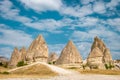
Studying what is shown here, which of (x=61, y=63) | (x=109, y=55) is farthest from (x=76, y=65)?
(x=109, y=55)

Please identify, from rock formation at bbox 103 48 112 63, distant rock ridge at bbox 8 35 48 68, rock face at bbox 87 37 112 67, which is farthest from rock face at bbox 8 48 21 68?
rock formation at bbox 103 48 112 63

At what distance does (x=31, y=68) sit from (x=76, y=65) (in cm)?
4374

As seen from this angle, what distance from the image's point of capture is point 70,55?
93.3m

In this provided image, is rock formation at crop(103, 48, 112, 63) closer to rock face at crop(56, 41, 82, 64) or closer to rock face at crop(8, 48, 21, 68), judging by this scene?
rock face at crop(56, 41, 82, 64)

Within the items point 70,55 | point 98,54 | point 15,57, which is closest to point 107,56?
point 98,54

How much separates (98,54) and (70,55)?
11674 millimetres

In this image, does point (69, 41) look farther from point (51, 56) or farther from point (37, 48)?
point (51, 56)

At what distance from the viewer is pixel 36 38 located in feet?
314

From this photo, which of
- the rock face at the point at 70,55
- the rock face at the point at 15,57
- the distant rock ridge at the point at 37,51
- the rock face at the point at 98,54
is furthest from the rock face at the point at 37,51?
the rock face at the point at 15,57

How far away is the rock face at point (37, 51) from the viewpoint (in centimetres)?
9268

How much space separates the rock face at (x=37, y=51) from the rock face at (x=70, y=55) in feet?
22.5

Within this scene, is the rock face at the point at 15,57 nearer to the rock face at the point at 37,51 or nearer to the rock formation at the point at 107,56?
the rock face at the point at 37,51

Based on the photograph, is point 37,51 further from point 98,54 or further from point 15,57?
point 15,57

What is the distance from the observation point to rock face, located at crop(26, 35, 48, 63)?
92.7m
